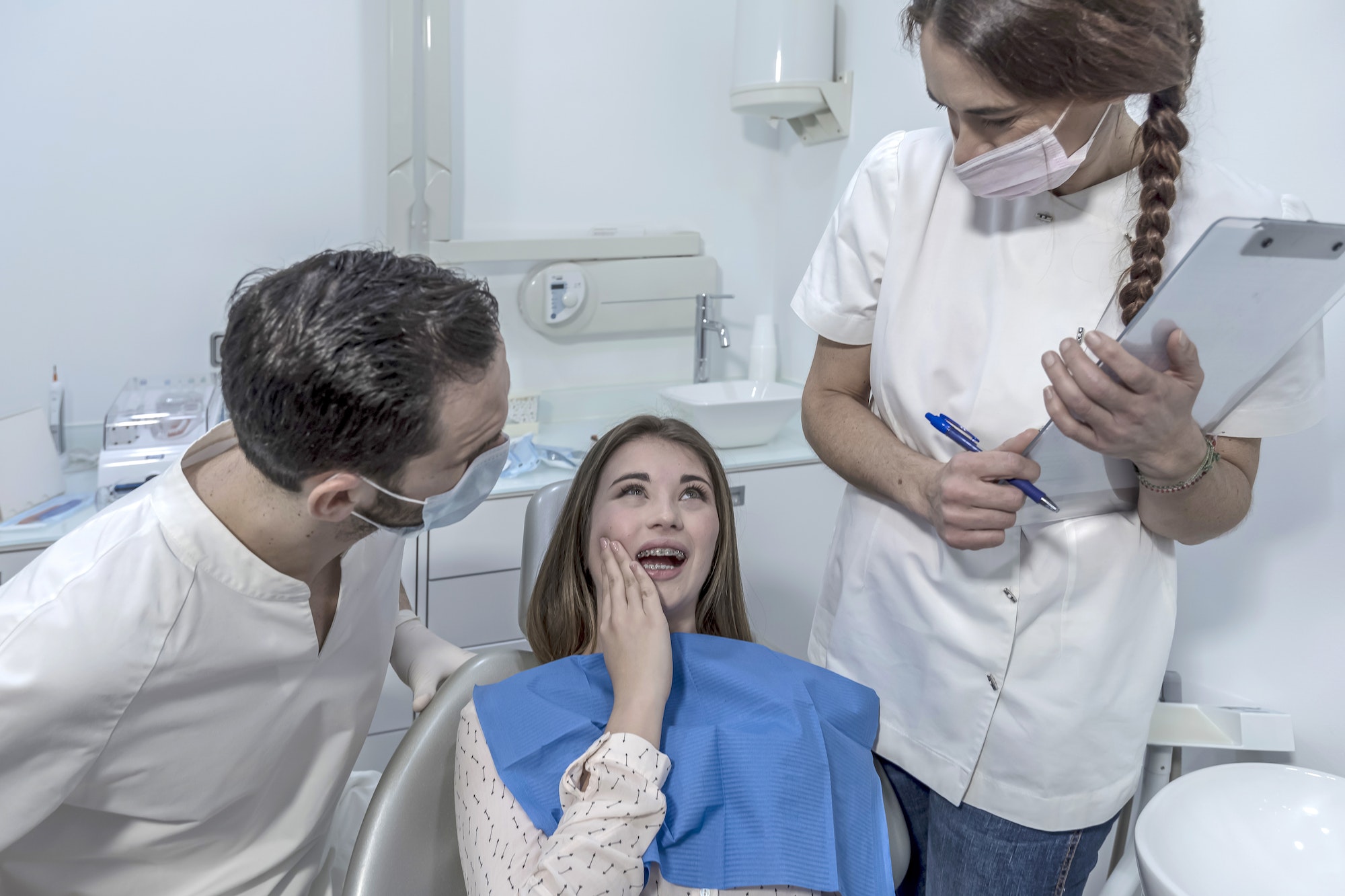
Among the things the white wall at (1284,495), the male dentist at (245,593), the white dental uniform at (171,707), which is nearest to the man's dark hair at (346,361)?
the male dentist at (245,593)

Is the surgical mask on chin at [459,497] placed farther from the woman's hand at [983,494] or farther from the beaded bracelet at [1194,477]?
the beaded bracelet at [1194,477]

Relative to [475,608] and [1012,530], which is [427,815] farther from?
[475,608]

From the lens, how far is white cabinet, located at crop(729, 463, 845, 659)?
8.21 ft

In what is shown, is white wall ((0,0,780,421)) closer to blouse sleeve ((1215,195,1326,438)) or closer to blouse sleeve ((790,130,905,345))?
blouse sleeve ((790,130,905,345))

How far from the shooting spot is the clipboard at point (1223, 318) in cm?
81

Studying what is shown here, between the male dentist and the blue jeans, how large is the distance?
713 millimetres

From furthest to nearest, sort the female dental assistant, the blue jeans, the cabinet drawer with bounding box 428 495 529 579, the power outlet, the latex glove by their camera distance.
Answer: the power outlet, the cabinet drawer with bounding box 428 495 529 579, the latex glove, the blue jeans, the female dental assistant

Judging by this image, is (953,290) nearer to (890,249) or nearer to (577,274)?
(890,249)

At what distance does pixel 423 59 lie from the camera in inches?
96.0

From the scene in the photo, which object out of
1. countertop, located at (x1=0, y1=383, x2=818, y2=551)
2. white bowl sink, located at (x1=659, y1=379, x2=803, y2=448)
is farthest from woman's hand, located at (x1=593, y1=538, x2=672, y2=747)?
white bowl sink, located at (x1=659, y1=379, x2=803, y2=448)

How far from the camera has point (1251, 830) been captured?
4.00 feet

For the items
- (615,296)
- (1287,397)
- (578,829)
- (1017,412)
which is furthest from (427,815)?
(615,296)

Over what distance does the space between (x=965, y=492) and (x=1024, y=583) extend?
16 centimetres

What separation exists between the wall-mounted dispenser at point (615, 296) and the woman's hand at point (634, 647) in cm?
149
